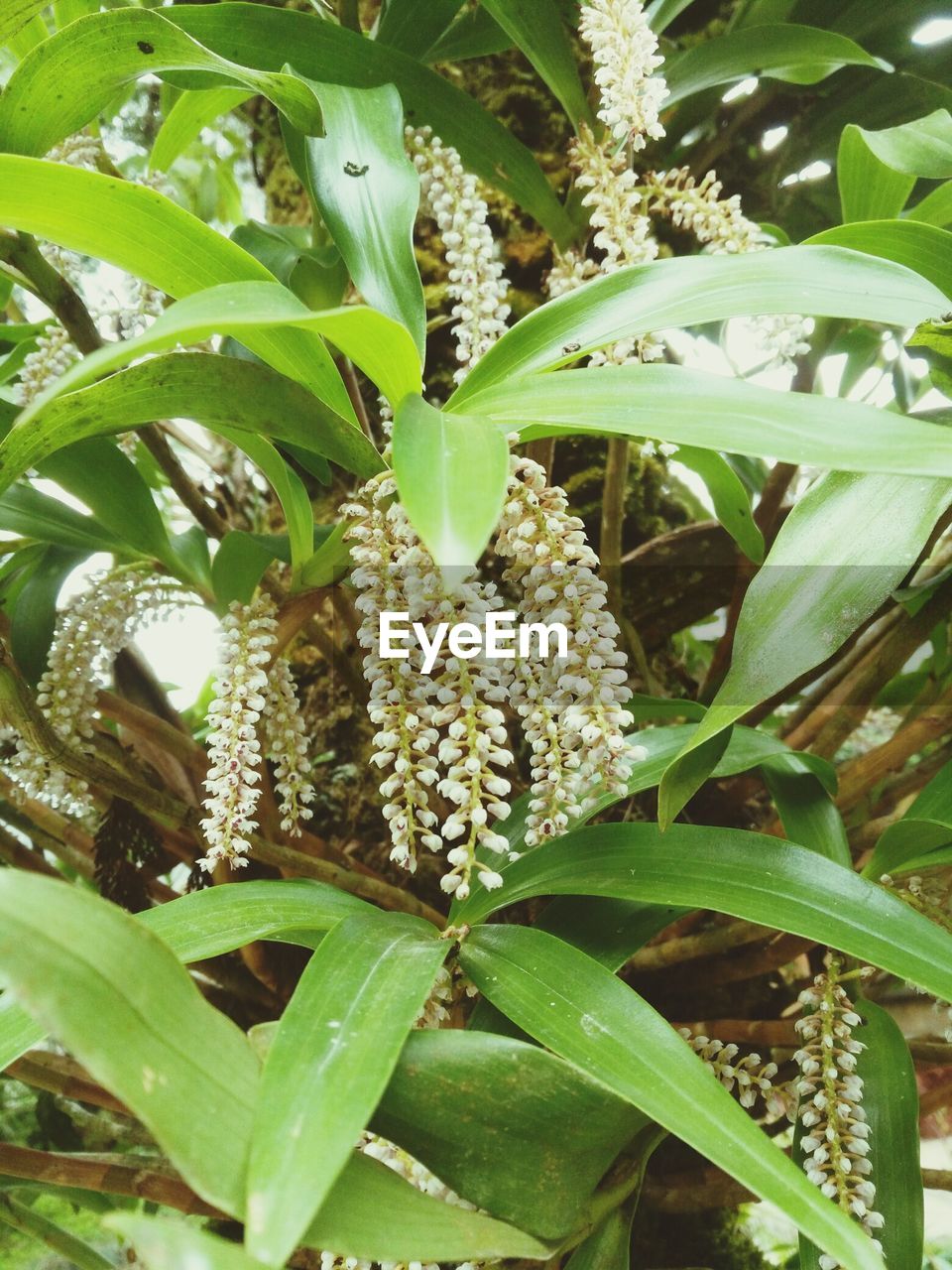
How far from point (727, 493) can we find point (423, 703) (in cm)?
31

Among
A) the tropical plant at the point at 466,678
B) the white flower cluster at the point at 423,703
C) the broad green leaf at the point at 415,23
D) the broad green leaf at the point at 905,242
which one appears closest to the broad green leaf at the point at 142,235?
the tropical plant at the point at 466,678

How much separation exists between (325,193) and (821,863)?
0.52m

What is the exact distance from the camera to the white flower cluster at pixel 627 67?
0.56 meters

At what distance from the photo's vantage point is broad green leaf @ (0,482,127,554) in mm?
688

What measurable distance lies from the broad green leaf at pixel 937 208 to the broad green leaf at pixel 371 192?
1.24 feet

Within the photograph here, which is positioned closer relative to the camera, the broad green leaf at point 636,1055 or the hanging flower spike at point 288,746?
the broad green leaf at point 636,1055

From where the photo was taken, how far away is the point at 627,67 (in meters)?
0.57

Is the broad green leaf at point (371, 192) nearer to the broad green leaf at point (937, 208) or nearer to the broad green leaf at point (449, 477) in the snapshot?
the broad green leaf at point (449, 477)

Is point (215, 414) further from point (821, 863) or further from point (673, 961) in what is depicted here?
point (673, 961)

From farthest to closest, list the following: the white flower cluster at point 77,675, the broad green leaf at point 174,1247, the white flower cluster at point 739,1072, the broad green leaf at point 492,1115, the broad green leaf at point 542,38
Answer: the broad green leaf at point 542,38 < the white flower cluster at point 77,675 < the white flower cluster at point 739,1072 < the broad green leaf at point 492,1115 < the broad green leaf at point 174,1247

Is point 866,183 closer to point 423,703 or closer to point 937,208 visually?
point 937,208

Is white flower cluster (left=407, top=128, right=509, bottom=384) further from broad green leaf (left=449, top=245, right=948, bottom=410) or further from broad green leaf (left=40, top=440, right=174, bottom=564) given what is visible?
broad green leaf (left=40, top=440, right=174, bottom=564)

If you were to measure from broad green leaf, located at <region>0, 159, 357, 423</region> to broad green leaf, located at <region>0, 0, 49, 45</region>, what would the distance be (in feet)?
0.63

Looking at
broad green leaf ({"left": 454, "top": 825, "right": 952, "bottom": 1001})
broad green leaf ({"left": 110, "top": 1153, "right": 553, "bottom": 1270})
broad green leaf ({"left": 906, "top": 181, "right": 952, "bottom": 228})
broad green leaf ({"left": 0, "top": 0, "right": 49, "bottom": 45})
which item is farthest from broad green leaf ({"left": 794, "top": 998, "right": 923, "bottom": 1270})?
broad green leaf ({"left": 0, "top": 0, "right": 49, "bottom": 45})
